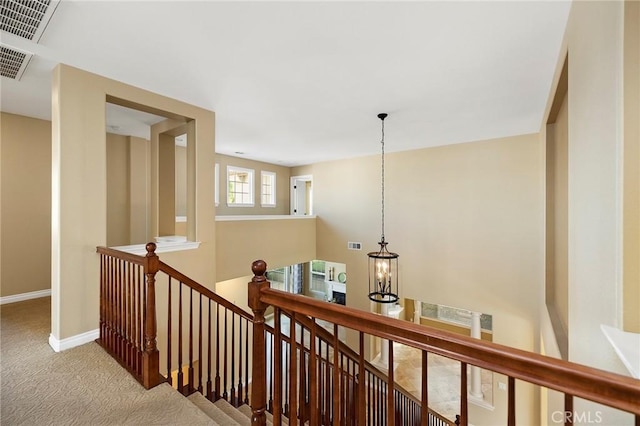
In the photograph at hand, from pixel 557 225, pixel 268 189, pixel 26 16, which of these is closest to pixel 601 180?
pixel 557 225

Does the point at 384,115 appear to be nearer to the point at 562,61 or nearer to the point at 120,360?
the point at 562,61

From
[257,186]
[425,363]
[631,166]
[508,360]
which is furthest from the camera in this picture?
[257,186]

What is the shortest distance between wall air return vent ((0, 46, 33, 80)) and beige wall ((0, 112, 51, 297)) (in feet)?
5.09

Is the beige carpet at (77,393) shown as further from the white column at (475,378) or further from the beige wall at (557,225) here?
the white column at (475,378)

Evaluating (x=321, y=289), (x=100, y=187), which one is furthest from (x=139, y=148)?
(x=321, y=289)

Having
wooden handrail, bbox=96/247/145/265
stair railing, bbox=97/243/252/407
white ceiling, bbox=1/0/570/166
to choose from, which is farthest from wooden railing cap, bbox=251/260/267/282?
white ceiling, bbox=1/0/570/166

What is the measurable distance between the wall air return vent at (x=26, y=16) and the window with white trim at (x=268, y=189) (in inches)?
213

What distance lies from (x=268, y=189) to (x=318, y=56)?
5577 millimetres

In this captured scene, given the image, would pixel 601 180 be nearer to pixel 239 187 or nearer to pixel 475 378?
pixel 475 378

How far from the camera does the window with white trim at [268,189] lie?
24.9 ft

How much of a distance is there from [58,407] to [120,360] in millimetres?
545

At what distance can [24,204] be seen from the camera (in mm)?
3965

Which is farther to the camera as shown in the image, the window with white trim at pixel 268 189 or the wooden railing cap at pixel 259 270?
the window with white trim at pixel 268 189

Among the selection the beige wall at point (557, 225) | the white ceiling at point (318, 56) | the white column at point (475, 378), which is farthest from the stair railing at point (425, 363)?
the white column at point (475, 378)
